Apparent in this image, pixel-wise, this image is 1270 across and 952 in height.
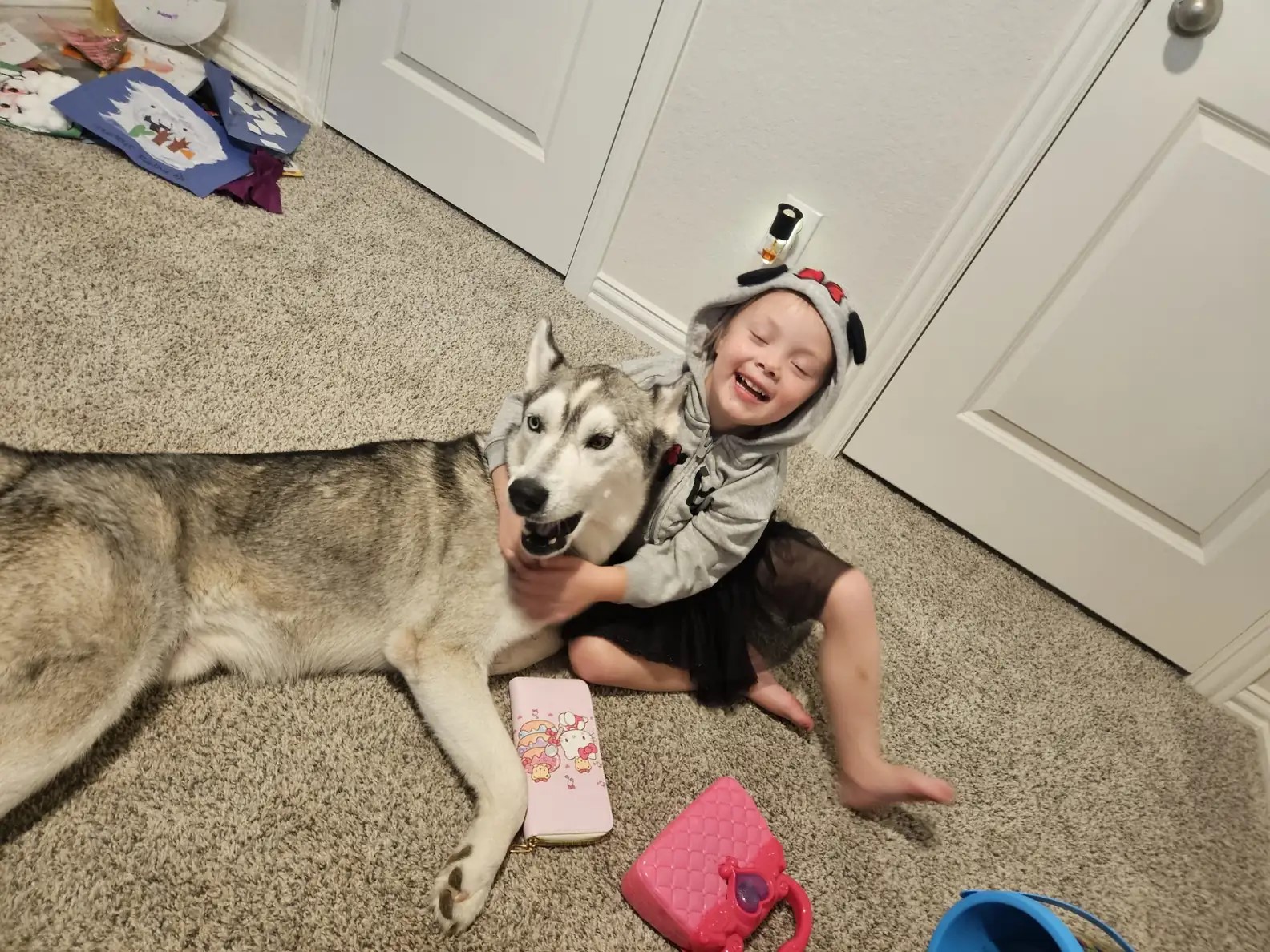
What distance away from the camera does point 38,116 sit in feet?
10.0

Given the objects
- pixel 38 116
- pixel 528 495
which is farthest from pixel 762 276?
pixel 38 116

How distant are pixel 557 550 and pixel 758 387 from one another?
62 cm

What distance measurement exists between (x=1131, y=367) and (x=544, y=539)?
219 centimetres

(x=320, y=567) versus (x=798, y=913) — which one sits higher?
(x=320, y=567)

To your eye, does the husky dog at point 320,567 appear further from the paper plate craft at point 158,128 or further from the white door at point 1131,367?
the paper plate craft at point 158,128

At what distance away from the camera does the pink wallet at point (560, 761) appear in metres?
1.68

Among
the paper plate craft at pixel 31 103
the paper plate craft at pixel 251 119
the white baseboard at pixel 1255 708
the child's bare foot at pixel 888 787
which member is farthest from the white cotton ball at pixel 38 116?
the white baseboard at pixel 1255 708

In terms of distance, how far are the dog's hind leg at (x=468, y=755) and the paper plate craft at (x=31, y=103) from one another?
283 cm

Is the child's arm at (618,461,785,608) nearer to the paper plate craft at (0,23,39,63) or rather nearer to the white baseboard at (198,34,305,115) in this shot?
the white baseboard at (198,34,305,115)

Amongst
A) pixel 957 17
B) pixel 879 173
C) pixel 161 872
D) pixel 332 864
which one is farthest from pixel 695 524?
pixel 957 17

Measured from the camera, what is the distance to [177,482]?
5.35 ft

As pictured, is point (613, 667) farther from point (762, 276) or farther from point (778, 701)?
point (762, 276)

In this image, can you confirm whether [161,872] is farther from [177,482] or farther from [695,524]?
[695,524]

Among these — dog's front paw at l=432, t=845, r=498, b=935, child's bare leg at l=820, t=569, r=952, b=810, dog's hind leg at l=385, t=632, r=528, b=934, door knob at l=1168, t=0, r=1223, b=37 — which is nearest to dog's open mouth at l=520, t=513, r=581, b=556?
dog's hind leg at l=385, t=632, r=528, b=934
